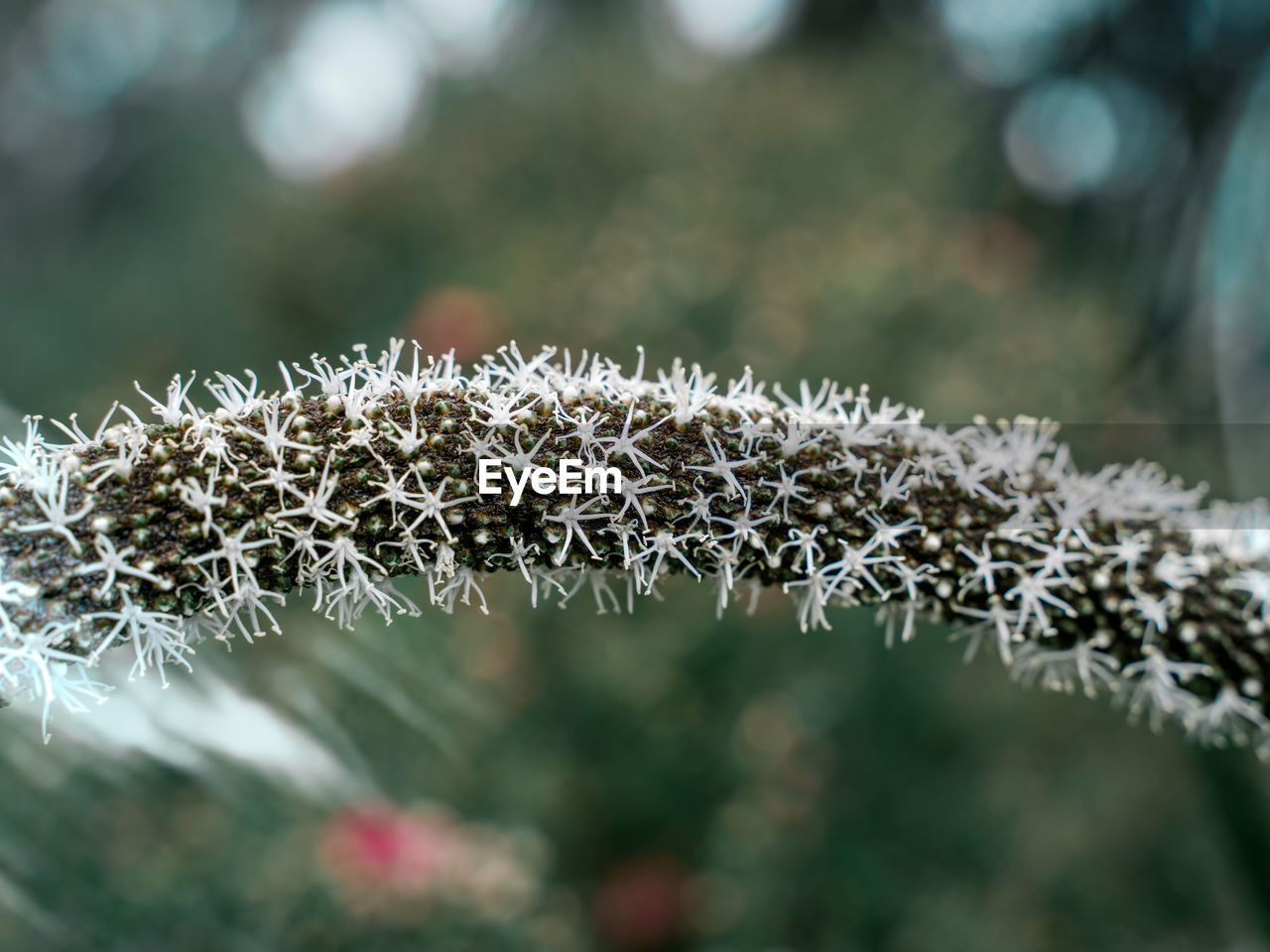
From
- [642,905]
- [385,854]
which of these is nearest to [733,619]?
[642,905]

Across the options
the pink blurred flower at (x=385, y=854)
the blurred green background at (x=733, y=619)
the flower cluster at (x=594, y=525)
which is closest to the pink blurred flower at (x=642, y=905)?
the blurred green background at (x=733, y=619)

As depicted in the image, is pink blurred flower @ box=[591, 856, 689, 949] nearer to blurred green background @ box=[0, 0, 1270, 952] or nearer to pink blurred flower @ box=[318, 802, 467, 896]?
blurred green background @ box=[0, 0, 1270, 952]

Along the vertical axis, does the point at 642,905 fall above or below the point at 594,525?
below

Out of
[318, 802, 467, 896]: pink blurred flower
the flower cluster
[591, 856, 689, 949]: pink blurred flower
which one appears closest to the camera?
the flower cluster

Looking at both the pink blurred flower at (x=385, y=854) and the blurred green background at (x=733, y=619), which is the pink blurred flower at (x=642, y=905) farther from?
the pink blurred flower at (x=385, y=854)

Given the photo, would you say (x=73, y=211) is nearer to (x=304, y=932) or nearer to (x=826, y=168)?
(x=826, y=168)

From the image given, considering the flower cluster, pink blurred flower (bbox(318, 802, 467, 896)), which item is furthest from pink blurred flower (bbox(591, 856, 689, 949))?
the flower cluster

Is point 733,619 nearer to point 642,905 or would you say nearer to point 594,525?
point 642,905
